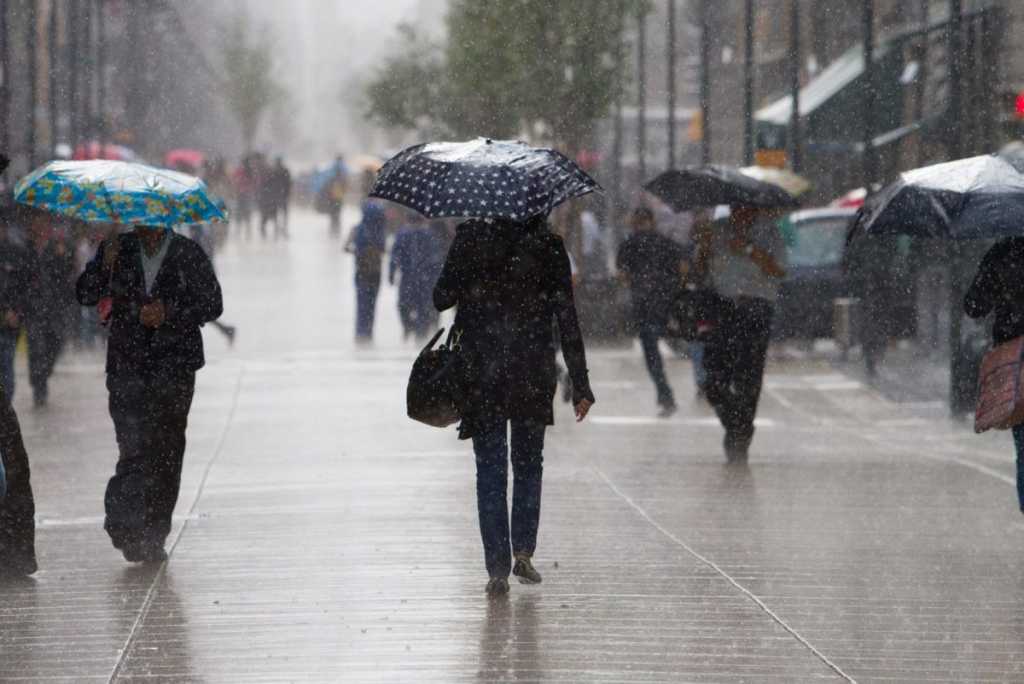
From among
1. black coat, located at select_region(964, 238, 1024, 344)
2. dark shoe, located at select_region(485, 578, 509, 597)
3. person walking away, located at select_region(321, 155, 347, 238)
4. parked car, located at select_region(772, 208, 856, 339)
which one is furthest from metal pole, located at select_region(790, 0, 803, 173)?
person walking away, located at select_region(321, 155, 347, 238)

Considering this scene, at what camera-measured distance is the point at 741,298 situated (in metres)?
13.9

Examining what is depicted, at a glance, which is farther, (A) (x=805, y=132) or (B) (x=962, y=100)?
(A) (x=805, y=132)

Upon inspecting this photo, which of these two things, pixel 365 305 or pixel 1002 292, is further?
pixel 365 305

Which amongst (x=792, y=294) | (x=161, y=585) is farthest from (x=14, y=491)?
(x=792, y=294)

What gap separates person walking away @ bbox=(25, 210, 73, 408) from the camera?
1745cm

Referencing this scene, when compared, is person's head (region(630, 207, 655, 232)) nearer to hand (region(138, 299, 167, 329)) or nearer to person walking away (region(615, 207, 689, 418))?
person walking away (region(615, 207, 689, 418))

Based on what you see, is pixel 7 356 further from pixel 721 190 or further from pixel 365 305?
pixel 365 305

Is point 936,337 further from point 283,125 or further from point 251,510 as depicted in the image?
point 283,125

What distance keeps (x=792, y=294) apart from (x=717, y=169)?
9726mm

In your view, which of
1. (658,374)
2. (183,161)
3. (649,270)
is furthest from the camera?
(183,161)

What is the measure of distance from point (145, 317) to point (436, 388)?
157 centimetres

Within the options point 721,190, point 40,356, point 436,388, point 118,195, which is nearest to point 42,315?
point 40,356

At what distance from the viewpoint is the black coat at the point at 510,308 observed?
28.6 ft

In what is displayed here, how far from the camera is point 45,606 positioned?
28.4 ft
